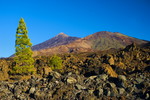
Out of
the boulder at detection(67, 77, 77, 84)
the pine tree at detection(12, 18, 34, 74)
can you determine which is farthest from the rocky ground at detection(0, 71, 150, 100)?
the pine tree at detection(12, 18, 34, 74)

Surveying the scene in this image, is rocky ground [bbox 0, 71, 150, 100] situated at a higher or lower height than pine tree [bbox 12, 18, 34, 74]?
lower

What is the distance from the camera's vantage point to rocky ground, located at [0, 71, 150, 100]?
28266 millimetres

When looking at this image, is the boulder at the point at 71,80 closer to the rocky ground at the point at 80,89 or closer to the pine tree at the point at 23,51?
the rocky ground at the point at 80,89

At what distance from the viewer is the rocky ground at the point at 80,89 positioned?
2827cm

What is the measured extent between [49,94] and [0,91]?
7.54m

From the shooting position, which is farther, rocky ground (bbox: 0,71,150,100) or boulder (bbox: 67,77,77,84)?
boulder (bbox: 67,77,77,84)

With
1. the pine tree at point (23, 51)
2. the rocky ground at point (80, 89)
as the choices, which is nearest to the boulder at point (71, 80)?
the rocky ground at point (80, 89)

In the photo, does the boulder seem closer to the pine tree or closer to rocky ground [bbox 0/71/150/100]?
rocky ground [bbox 0/71/150/100]

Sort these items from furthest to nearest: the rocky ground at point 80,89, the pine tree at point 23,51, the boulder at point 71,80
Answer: the pine tree at point 23,51
the boulder at point 71,80
the rocky ground at point 80,89

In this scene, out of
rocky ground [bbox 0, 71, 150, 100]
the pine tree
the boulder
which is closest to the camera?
rocky ground [bbox 0, 71, 150, 100]

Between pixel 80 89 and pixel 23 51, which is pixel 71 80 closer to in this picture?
pixel 80 89

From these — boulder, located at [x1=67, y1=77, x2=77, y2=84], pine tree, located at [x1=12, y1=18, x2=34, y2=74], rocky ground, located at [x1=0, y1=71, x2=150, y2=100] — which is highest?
pine tree, located at [x1=12, y1=18, x2=34, y2=74]

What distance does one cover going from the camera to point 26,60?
163 ft

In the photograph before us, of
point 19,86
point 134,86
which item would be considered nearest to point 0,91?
point 19,86
